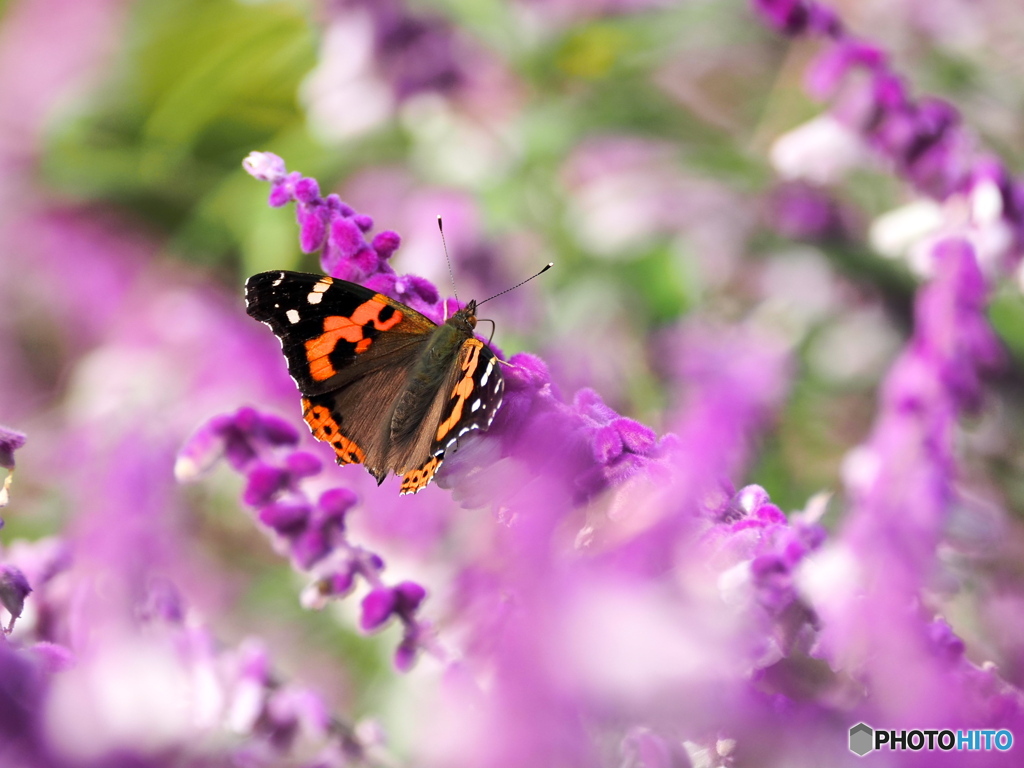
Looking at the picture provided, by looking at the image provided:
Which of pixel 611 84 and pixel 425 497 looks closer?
pixel 425 497

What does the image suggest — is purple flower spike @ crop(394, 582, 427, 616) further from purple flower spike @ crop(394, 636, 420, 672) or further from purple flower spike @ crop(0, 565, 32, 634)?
purple flower spike @ crop(0, 565, 32, 634)

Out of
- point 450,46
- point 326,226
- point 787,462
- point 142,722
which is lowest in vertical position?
point 142,722

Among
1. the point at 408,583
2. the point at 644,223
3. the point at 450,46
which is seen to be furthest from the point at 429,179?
the point at 408,583

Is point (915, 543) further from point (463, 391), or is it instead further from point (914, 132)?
point (914, 132)

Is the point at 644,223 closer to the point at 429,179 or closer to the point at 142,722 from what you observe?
the point at 429,179

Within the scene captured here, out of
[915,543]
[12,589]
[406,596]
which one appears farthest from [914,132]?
[12,589]

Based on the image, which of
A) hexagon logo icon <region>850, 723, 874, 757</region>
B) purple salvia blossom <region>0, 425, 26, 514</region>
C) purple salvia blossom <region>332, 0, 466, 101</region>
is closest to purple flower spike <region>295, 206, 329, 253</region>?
purple salvia blossom <region>0, 425, 26, 514</region>
